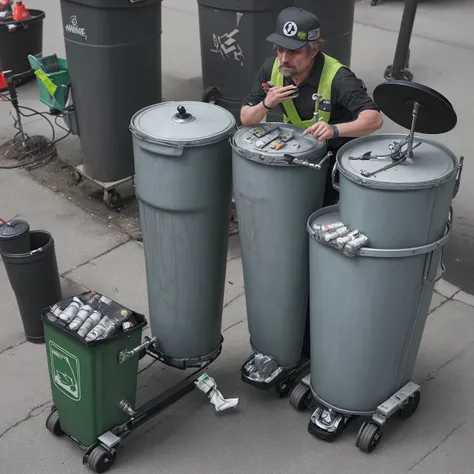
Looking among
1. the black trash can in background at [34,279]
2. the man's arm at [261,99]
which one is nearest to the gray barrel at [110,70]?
the black trash can in background at [34,279]

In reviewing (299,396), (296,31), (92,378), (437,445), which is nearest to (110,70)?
(296,31)

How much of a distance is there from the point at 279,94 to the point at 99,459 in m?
1.81

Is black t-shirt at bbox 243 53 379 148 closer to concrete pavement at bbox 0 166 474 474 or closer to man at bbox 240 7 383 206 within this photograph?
man at bbox 240 7 383 206

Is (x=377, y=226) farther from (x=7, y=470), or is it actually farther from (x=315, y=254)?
(x=7, y=470)

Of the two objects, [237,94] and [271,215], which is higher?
[271,215]

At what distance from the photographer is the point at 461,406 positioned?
3.78 m

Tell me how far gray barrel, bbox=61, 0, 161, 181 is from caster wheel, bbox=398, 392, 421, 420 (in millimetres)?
2850

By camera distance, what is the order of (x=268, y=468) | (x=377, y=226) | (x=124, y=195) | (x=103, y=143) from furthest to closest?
(x=124, y=195), (x=103, y=143), (x=268, y=468), (x=377, y=226)

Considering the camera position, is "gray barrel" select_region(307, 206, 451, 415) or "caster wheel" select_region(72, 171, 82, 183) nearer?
"gray barrel" select_region(307, 206, 451, 415)

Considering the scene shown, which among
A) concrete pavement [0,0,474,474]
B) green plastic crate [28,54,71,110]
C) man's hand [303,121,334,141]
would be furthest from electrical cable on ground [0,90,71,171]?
man's hand [303,121,334,141]

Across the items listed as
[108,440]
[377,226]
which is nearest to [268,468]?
[108,440]

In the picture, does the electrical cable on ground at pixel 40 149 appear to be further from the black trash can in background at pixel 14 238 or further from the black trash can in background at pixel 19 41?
the black trash can in background at pixel 14 238

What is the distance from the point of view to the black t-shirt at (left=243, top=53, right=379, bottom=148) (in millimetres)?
3275

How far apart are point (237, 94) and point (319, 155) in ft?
9.33
